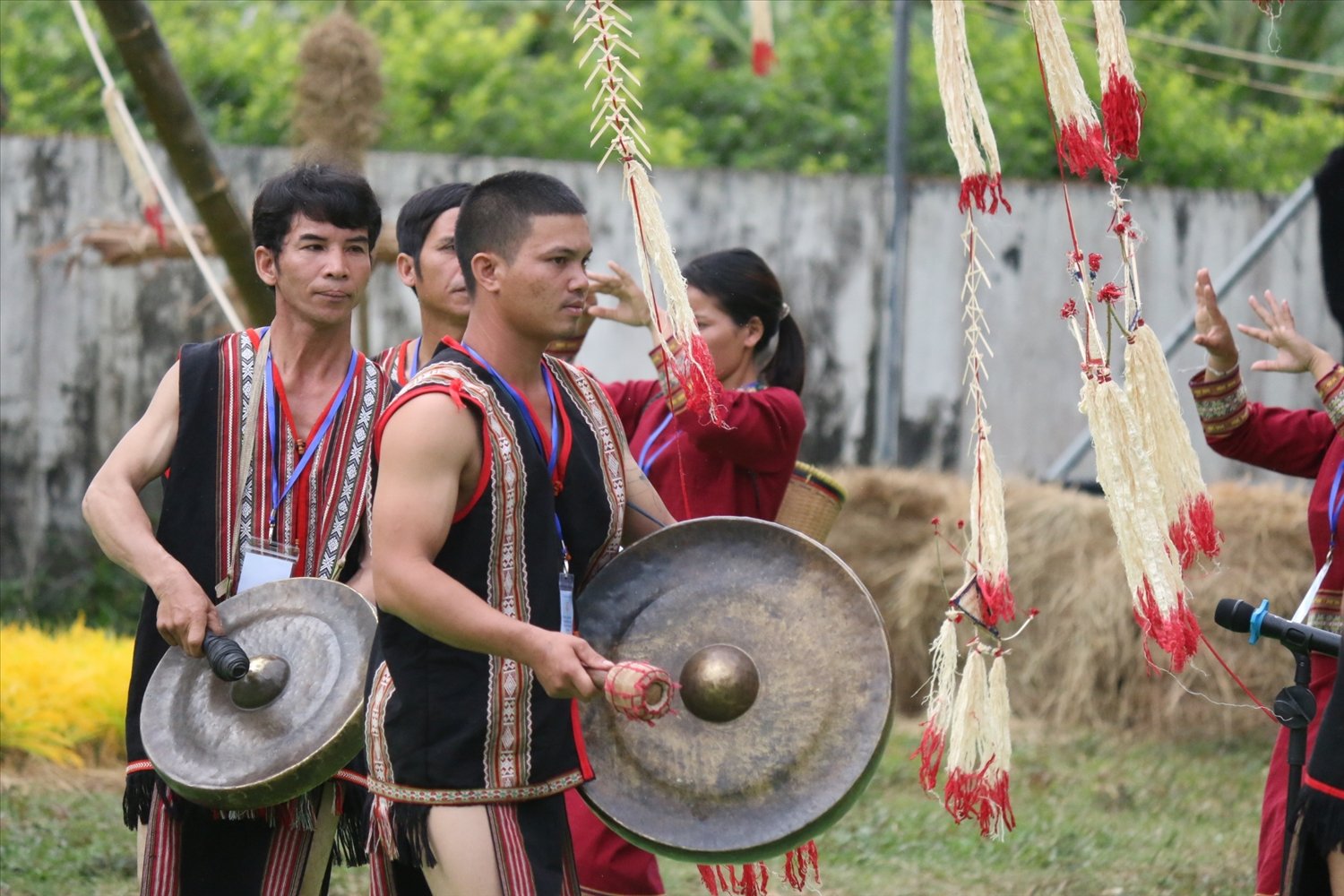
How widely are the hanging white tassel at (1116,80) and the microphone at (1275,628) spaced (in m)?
1.01

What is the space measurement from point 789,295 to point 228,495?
6.48 meters

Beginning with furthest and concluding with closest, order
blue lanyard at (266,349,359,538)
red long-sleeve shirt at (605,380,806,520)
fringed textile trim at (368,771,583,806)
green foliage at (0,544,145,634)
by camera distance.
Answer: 1. green foliage at (0,544,145,634)
2. red long-sleeve shirt at (605,380,806,520)
3. blue lanyard at (266,349,359,538)
4. fringed textile trim at (368,771,583,806)

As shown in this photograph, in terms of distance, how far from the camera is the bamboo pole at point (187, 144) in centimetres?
588

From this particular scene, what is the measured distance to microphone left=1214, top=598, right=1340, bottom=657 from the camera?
318 centimetres

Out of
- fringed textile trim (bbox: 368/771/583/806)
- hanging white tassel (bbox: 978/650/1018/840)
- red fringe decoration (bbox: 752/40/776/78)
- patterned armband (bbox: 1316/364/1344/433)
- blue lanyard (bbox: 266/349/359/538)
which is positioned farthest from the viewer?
red fringe decoration (bbox: 752/40/776/78)

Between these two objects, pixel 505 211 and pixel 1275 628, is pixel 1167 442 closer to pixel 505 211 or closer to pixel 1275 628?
pixel 1275 628

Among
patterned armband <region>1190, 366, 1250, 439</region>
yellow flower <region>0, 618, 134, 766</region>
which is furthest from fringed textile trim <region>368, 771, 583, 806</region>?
yellow flower <region>0, 618, 134, 766</region>

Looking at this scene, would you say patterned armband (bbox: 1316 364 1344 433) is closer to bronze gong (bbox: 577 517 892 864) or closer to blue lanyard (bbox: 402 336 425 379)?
bronze gong (bbox: 577 517 892 864)

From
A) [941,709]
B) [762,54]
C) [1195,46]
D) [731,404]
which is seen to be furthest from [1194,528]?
[1195,46]

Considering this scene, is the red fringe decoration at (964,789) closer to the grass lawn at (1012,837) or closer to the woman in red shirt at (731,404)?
the woman in red shirt at (731,404)

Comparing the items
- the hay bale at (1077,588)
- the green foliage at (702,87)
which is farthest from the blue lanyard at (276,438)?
the green foliage at (702,87)

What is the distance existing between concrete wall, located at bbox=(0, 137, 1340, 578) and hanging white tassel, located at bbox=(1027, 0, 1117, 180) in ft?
21.0

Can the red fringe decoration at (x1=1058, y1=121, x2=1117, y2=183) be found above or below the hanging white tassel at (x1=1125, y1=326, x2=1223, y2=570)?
above

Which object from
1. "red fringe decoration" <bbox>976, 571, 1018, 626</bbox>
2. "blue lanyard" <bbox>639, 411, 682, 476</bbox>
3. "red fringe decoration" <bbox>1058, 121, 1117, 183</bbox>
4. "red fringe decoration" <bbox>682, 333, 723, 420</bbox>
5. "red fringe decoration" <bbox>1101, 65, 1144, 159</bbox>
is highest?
"red fringe decoration" <bbox>1101, 65, 1144, 159</bbox>
